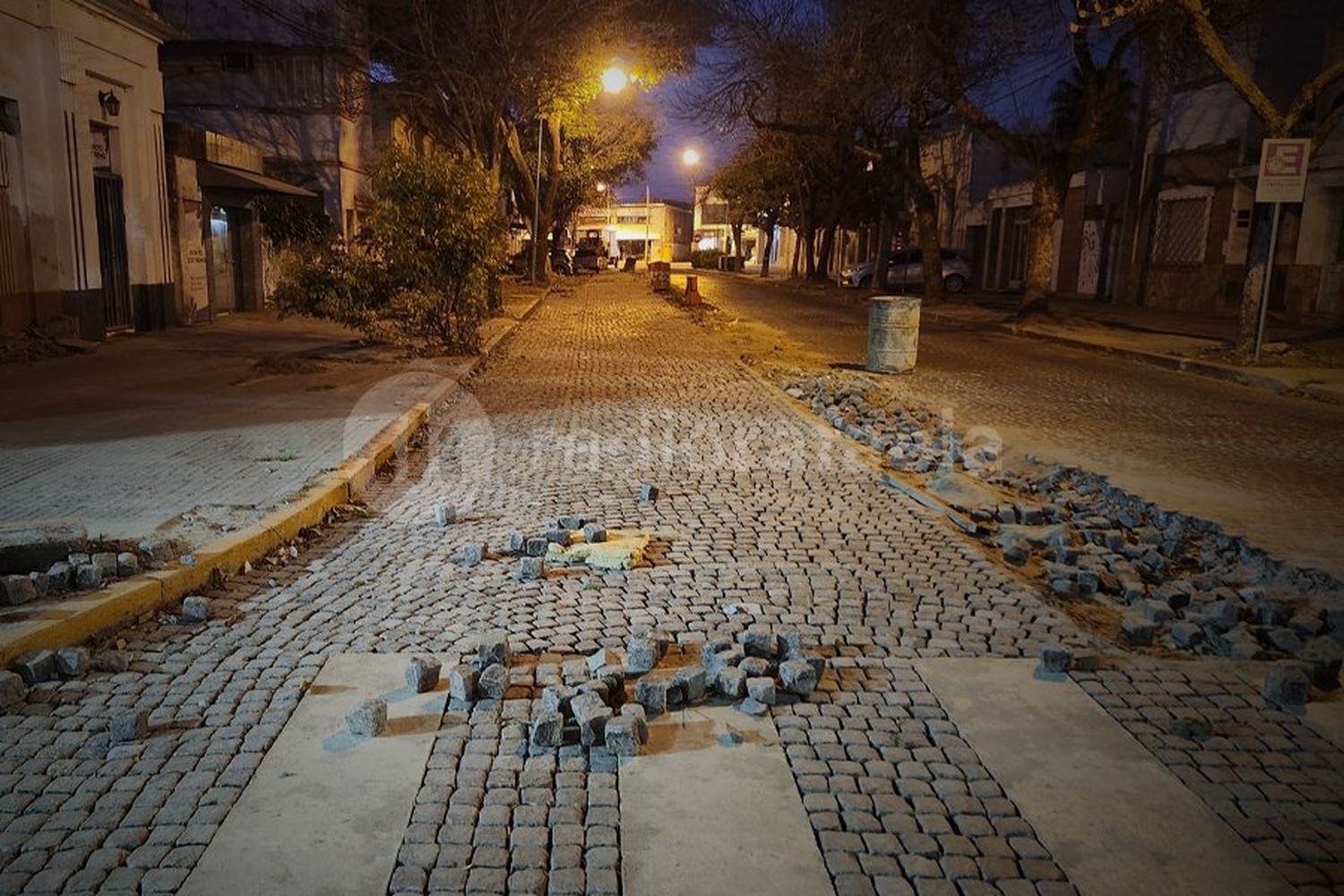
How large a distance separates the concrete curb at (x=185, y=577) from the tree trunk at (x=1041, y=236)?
58.7ft

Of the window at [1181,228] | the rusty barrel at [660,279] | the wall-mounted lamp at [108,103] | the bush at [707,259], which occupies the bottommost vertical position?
the rusty barrel at [660,279]

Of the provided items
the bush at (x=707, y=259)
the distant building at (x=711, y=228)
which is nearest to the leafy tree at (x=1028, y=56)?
the bush at (x=707, y=259)

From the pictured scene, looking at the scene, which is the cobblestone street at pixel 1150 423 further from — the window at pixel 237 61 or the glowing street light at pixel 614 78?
the window at pixel 237 61

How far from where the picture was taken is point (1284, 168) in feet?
45.5

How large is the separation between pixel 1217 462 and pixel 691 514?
4.80 m

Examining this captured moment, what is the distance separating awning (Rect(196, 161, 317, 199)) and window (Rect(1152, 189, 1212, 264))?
21.9 m

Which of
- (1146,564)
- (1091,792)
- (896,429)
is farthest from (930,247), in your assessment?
(1091,792)

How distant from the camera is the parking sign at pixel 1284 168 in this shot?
13781 millimetres

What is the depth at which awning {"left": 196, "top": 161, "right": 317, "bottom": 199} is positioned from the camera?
19469mm

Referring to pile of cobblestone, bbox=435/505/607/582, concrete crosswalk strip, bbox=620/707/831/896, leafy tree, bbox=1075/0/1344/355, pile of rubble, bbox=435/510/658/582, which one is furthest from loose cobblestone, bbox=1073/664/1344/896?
leafy tree, bbox=1075/0/1344/355

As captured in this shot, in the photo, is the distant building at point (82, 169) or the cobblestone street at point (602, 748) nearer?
the cobblestone street at point (602, 748)

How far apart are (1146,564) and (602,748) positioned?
3499 mm

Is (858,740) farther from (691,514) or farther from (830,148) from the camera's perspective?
(830,148)

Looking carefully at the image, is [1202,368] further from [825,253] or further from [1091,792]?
[825,253]
